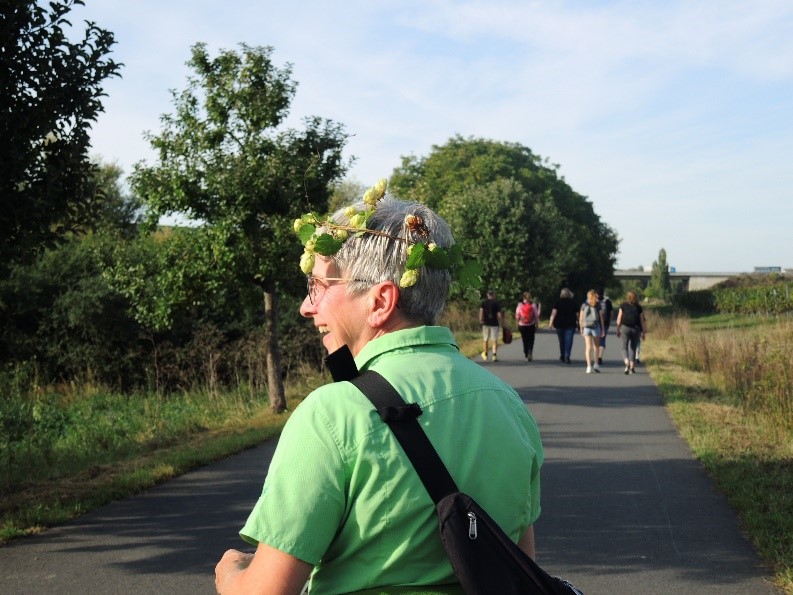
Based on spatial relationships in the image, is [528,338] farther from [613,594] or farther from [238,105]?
[613,594]

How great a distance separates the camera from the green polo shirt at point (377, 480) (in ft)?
6.15

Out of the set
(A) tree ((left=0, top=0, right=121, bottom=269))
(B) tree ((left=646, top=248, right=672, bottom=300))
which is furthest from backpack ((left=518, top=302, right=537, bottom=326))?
(B) tree ((left=646, top=248, right=672, bottom=300))

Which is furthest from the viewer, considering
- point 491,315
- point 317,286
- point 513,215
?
point 513,215

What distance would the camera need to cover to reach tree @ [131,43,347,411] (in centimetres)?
1365

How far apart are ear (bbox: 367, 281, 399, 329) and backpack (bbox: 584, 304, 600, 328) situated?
1937 centimetres

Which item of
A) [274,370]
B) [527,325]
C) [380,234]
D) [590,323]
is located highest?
[380,234]

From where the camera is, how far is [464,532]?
1864 millimetres

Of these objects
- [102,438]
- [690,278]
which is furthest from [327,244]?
[690,278]

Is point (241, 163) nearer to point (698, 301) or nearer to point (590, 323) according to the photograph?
point (590, 323)

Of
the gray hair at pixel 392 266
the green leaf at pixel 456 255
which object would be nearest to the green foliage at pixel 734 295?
the green leaf at pixel 456 255

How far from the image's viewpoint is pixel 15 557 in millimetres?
6516

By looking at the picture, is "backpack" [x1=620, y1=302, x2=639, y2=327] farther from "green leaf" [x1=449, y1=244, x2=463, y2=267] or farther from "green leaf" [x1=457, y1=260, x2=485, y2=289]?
"green leaf" [x1=449, y1=244, x2=463, y2=267]

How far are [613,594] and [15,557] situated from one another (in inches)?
155

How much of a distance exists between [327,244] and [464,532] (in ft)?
2.50
